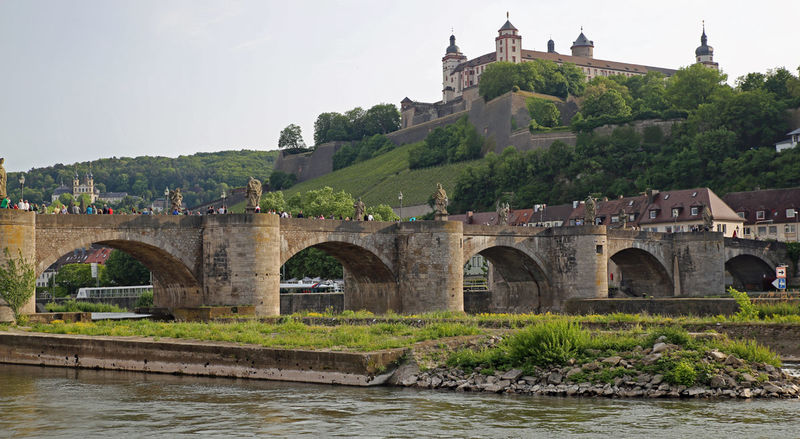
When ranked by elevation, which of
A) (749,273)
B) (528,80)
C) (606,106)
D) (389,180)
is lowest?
(749,273)

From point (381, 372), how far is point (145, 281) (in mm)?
75342

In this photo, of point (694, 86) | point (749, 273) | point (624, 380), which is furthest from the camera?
point (694, 86)

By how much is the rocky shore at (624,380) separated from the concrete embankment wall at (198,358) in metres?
1.07

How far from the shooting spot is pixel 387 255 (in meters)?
Answer: 50.2

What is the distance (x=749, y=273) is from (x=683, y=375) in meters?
61.2

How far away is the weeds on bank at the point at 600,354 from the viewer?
23547 millimetres

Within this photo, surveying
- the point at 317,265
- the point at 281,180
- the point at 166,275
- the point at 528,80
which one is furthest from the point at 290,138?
the point at 166,275

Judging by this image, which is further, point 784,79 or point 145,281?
point 784,79

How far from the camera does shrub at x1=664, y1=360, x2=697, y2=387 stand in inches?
909

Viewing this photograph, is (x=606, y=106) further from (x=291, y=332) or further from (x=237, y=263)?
(x=291, y=332)

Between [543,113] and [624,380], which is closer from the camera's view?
[624,380]

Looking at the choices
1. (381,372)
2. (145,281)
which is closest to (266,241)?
(381,372)

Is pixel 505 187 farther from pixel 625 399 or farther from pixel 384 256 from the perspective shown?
pixel 625 399

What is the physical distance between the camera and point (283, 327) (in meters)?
32.8
